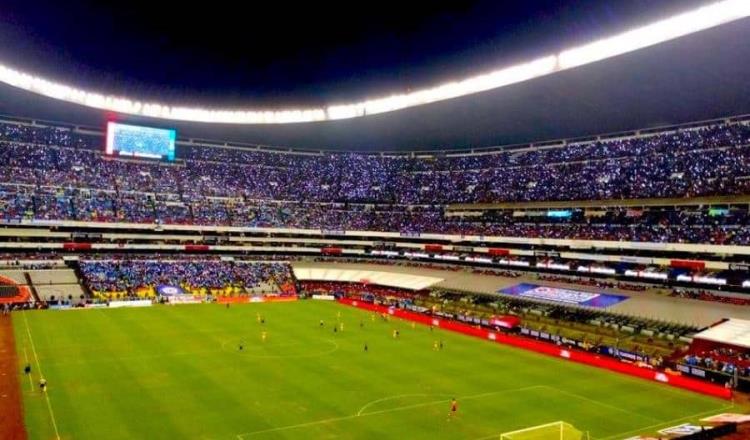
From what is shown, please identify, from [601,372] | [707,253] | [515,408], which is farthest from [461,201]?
[515,408]

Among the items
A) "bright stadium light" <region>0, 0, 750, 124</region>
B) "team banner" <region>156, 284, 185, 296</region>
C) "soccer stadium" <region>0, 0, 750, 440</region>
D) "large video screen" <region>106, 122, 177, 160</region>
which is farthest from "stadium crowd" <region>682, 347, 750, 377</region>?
"large video screen" <region>106, 122, 177, 160</region>

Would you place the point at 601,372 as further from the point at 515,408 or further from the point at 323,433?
the point at 323,433

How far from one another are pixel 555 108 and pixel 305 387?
4374 cm

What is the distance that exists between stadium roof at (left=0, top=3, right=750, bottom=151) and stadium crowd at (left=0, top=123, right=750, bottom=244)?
142 inches

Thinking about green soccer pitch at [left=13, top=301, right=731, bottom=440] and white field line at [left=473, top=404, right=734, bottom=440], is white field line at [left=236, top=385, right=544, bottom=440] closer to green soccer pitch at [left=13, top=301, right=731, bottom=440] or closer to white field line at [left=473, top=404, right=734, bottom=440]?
green soccer pitch at [left=13, top=301, right=731, bottom=440]

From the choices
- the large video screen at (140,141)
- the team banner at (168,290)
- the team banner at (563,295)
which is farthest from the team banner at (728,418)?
the large video screen at (140,141)

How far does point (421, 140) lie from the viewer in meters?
95.2

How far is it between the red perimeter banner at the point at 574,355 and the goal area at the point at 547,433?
14.3 metres

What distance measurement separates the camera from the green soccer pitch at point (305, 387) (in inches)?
1100

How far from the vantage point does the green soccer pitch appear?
2794 centimetres

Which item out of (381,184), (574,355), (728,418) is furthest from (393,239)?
(728,418)

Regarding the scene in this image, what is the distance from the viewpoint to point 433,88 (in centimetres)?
6588

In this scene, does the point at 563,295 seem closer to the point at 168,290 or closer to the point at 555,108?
the point at 555,108

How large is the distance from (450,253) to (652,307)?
35.6 metres
